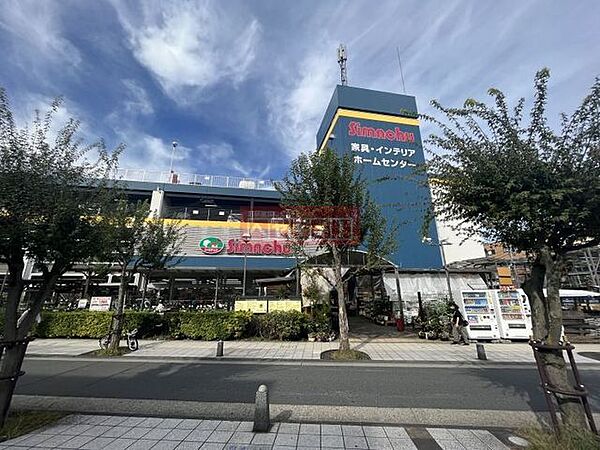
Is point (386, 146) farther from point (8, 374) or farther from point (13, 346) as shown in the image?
point (8, 374)

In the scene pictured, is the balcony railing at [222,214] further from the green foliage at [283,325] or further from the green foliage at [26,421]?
the green foliage at [26,421]

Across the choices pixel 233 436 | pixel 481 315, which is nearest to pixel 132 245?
pixel 233 436

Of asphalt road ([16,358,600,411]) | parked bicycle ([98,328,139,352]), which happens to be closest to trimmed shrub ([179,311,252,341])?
parked bicycle ([98,328,139,352])

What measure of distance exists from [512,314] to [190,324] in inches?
568

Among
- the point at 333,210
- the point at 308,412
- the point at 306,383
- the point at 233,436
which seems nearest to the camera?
the point at 233,436

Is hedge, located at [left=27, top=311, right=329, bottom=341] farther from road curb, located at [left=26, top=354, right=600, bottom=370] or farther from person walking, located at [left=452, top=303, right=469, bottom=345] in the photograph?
person walking, located at [left=452, top=303, right=469, bottom=345]

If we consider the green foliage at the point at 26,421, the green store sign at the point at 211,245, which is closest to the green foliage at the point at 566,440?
the green foliage at the point at 26,421

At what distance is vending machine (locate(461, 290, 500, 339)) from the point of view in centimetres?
1291

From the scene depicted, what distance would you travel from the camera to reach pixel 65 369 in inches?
320

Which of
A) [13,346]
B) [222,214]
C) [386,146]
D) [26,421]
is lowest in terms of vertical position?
[26,421]

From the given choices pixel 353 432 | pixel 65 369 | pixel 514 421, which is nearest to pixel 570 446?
pixel 514 421

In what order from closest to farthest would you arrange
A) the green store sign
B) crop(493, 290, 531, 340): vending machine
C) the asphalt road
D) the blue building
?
the asphalt road, crop(493, 290, 531, 340): vending machine, the green store sign, the blue building

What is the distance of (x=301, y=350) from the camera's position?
10664 mm

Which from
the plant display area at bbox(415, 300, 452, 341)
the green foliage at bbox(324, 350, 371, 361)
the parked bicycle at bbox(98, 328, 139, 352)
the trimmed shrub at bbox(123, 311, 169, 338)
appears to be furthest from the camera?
the trimmed shrub at bbox(123, 311, 169, 338)
